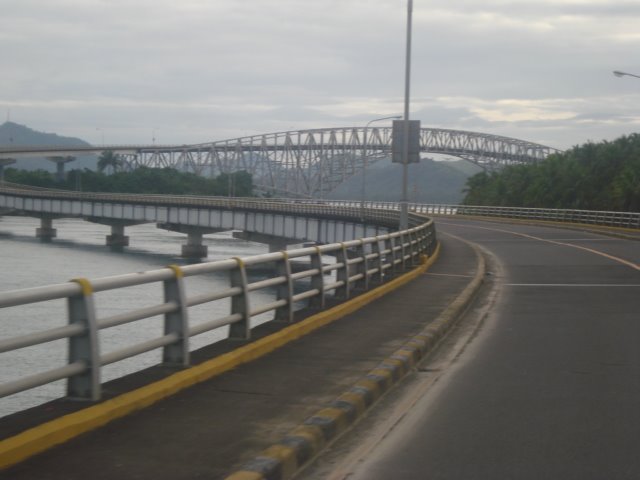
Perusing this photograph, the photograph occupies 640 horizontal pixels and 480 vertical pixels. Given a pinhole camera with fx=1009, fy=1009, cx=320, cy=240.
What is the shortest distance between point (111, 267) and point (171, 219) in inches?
Answer: 1321

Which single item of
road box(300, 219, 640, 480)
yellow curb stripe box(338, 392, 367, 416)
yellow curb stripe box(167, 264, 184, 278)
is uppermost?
yellow curb stripe box(167, 264, 184, 278)

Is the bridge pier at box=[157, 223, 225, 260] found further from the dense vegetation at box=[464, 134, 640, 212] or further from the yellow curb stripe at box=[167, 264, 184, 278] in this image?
the yellow curb stripe at box=[167, 264, 184, 278]

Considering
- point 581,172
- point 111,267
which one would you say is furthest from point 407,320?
point 581,172

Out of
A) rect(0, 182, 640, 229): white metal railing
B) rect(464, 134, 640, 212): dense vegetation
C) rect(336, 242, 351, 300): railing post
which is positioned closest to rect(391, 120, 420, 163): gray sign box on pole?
rect(336, 242, 351, 300): railing post

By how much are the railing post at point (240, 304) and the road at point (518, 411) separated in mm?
1944

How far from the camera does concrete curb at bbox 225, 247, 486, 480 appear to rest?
6.17 meters

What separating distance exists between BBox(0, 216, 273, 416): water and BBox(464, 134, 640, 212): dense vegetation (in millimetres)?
32550

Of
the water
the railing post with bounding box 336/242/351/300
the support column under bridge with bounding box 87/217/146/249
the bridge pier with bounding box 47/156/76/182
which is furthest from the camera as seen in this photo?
the bridge pier with bounding box 47/156/76/182

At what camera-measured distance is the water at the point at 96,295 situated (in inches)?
414

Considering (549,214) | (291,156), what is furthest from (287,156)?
(549,214)

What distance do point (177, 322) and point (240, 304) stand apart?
1944 mm

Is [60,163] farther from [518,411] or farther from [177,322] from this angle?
[518,411]

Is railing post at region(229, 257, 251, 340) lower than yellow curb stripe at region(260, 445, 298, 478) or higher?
higher

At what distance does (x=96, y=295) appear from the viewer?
34.3 m
